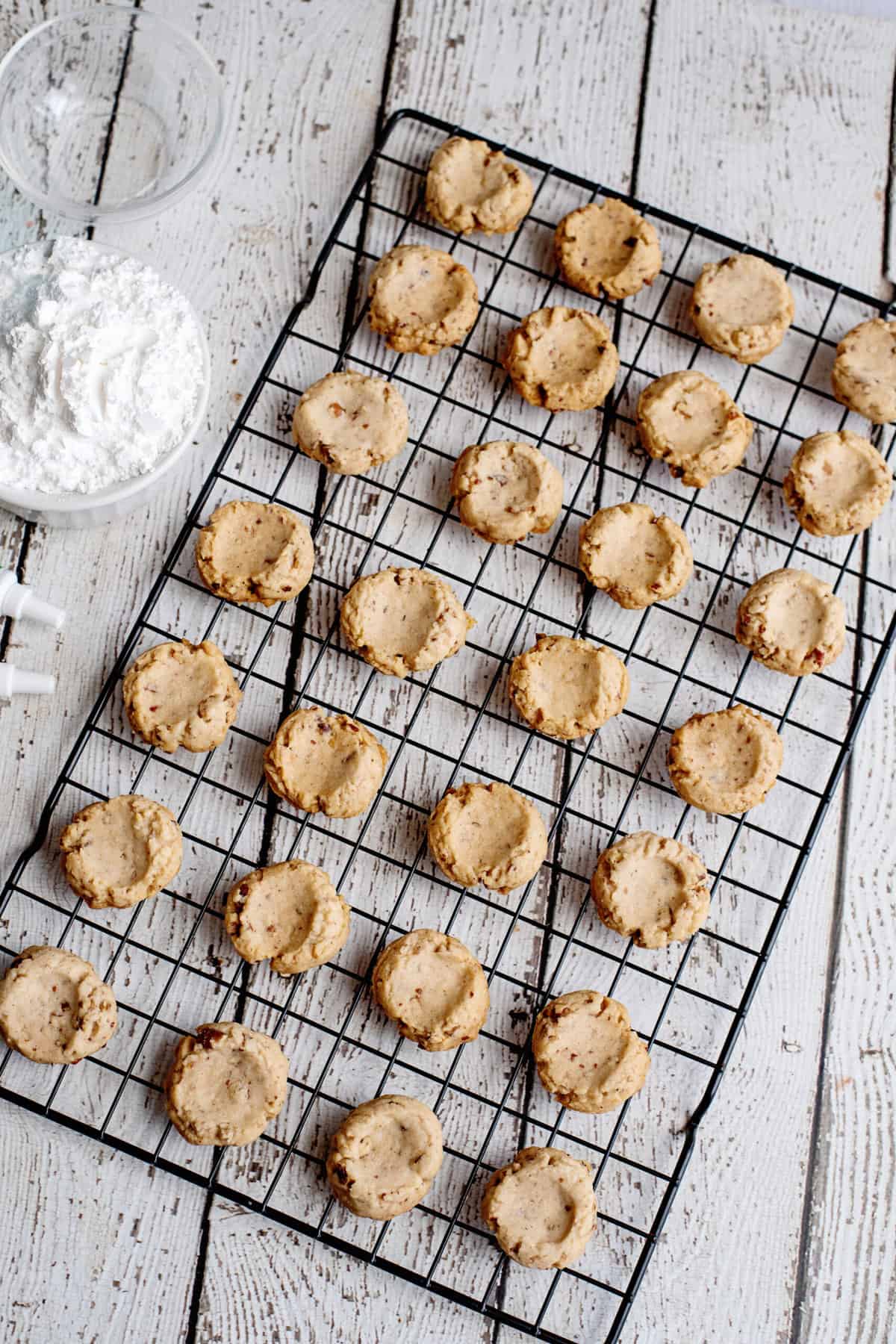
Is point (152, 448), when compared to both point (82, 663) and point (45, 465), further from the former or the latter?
point (82, 663)

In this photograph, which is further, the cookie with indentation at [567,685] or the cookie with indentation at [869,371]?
the cookie with indentation at [869,371]

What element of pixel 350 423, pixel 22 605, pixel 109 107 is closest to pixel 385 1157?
pixel 22 605

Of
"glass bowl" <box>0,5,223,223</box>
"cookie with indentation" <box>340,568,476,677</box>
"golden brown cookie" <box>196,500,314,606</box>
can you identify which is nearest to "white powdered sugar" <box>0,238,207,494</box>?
"golden brown cookie" <box>196,500,314,606</box>

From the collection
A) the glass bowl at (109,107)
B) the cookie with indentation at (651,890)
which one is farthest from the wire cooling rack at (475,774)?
the glass bowl at (109,107)

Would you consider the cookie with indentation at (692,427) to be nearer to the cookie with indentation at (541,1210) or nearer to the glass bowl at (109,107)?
the glass bowl at (109,107)

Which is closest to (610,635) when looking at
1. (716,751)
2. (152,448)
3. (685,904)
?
(716,751)

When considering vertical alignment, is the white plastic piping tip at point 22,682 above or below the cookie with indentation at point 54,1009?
above
